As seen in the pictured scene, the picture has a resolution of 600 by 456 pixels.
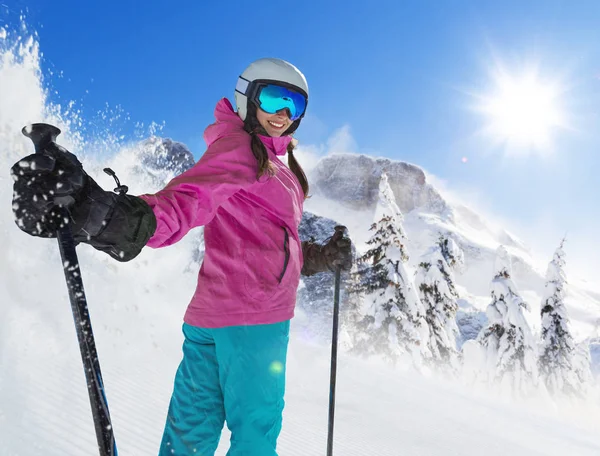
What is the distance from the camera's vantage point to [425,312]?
58.7ft

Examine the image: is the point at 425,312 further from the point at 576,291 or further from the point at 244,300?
the point at 576,291

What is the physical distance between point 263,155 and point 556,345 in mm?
20922

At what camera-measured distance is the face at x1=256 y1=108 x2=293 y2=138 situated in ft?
6.62

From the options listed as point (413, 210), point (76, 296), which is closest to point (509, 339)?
point (76, 296)

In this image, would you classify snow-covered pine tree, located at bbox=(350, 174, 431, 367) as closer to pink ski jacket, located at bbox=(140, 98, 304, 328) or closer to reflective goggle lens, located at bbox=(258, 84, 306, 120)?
reflective goggle lens, located at bbox=(258, 84, 306, 120)

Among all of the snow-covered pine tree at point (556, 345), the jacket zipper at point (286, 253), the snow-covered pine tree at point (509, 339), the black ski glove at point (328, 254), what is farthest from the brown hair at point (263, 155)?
the snow-covered pine tree at point (556, 345)

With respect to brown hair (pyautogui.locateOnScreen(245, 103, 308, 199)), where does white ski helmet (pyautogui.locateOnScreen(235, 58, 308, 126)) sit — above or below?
above

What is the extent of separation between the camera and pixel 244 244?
1740 millimetres

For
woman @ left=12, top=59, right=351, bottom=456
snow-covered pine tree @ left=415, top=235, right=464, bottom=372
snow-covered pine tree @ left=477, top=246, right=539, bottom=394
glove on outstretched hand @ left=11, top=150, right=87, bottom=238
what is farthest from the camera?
snow-covered pine tree @ left=477, top=246, right=539, bottom=394

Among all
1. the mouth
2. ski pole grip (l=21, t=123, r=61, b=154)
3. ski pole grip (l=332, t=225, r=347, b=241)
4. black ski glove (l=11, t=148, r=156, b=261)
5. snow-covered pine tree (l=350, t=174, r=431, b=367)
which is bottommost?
black ski glove (l=11, t=148, r=156, b=261)

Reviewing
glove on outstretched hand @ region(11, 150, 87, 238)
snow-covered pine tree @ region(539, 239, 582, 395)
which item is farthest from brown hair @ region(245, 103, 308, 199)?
snow-covered pine tree @ region(539, 239, 582, 395)

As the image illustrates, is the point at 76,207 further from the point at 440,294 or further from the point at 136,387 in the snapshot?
the point at 440,294

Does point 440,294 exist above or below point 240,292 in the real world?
above

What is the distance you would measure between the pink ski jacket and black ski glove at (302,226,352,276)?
86 centimetres
